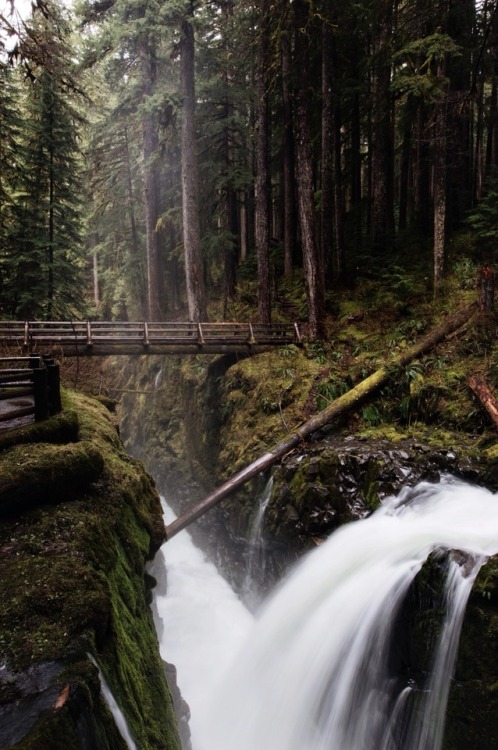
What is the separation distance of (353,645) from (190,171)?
602 inches

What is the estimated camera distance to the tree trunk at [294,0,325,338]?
12.6 meters

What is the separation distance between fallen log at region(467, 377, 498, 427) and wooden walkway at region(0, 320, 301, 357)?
5753mm

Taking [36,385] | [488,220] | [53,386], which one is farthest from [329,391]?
[36,385]

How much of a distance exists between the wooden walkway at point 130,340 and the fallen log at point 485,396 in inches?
227

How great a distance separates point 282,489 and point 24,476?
18.8 ft

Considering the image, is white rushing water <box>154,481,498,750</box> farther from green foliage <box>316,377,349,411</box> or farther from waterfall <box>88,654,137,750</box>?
green foliage <box>316,377,349,411</box>

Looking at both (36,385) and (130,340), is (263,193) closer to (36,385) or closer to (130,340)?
(130,340)

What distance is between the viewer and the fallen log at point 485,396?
7984 mm

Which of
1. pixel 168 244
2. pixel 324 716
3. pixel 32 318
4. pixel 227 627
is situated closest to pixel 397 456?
pixel 324 716

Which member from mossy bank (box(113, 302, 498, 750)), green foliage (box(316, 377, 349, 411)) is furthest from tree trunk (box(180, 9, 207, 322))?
green foliage (box(316, 377, 349, 411))

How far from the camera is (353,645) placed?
5.81m

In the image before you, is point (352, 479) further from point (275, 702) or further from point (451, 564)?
point (275, 702)

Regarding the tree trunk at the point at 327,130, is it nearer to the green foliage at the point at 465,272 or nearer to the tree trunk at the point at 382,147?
the tree trunk at the point at 382,147

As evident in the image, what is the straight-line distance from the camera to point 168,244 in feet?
83.1
